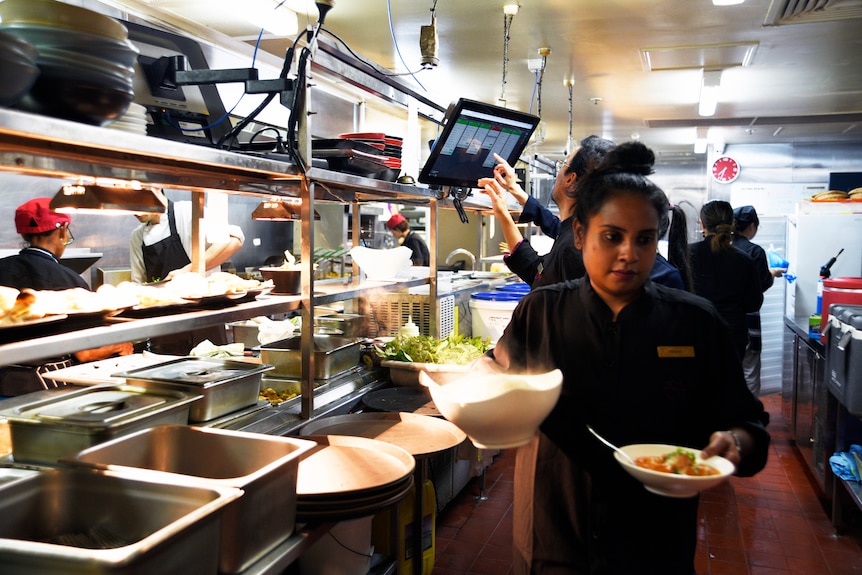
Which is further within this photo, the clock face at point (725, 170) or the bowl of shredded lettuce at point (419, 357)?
the clock face at point (725, 170)

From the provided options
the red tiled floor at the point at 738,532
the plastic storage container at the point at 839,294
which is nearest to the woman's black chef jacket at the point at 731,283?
the plastic storage container at the point at 839,294

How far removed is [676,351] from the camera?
1.61 meters

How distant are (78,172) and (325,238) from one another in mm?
6865

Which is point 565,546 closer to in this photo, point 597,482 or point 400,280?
point 597,482

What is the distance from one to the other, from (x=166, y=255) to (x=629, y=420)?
412cm

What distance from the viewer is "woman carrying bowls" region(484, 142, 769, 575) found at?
1590 mm

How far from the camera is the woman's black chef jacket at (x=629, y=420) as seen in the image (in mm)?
1587

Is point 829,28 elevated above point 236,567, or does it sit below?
above

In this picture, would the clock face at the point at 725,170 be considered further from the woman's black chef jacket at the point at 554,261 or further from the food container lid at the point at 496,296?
the woman's black chef jacket at the point at 554,261

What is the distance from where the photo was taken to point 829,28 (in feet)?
16.0

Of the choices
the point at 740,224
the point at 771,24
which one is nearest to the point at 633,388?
the point at 771,24

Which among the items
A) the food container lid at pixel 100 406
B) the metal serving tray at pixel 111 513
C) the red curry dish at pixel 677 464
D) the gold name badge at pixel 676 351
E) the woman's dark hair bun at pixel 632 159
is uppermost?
the woman's dark hair bun at pixel 632 159

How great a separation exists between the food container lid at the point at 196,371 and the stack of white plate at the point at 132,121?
86 centimetres

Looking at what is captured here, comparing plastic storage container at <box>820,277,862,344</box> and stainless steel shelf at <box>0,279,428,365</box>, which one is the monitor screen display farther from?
plastic storage container at <box>820,277,862,344</box>
